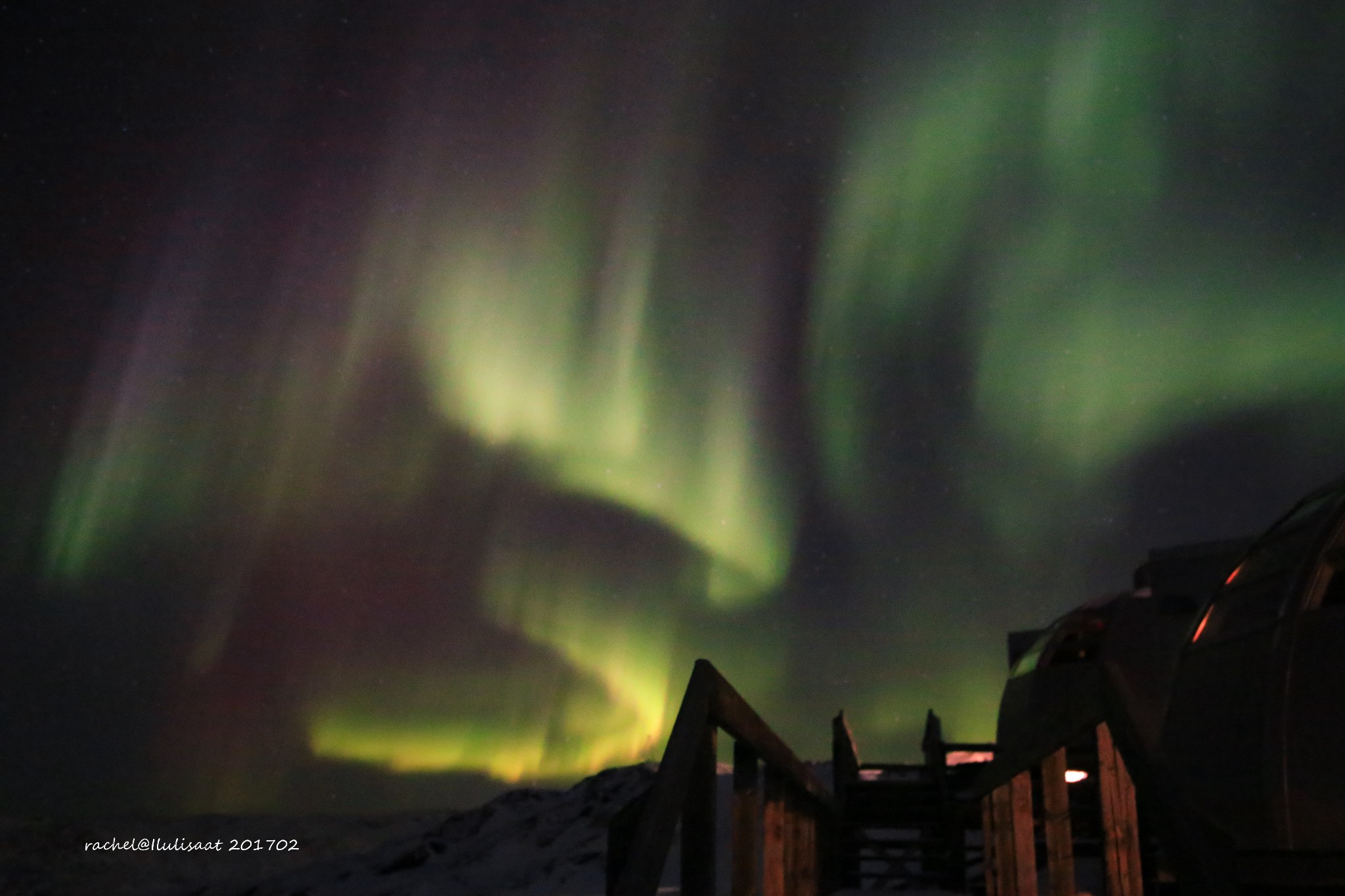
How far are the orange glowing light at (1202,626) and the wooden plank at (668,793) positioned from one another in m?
9.05

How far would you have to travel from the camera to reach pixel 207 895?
8112cm

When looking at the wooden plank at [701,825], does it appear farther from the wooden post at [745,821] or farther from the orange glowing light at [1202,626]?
the orange glowing light at [1202,626]

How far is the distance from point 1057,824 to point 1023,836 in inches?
47.0

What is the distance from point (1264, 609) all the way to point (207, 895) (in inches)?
3535

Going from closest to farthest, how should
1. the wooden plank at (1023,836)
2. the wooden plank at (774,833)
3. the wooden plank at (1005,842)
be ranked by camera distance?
the wooden plank at (774,833) < the wooden plank at (1023,836) < the wooden plank at (1005,842)

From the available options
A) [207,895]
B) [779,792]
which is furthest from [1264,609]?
[207,895]

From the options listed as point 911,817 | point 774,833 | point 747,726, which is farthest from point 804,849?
point 911,817

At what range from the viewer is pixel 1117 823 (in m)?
5.95

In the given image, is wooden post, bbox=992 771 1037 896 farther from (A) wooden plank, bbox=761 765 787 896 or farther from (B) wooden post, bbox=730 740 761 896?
(B) wooden post, bbox=730 740 761 896

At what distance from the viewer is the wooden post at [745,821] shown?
4.73m

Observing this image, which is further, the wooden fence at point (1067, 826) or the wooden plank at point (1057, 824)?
the wooden plank at point (1057, 824)

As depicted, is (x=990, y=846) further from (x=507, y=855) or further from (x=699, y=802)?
(x=507, y=855)

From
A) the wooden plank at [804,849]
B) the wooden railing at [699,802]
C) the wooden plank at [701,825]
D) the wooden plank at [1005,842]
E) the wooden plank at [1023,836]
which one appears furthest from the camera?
the wooden plank at [804,849]

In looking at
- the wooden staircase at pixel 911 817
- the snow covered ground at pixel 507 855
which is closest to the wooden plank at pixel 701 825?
the wooden staircase at pixel 911 817
